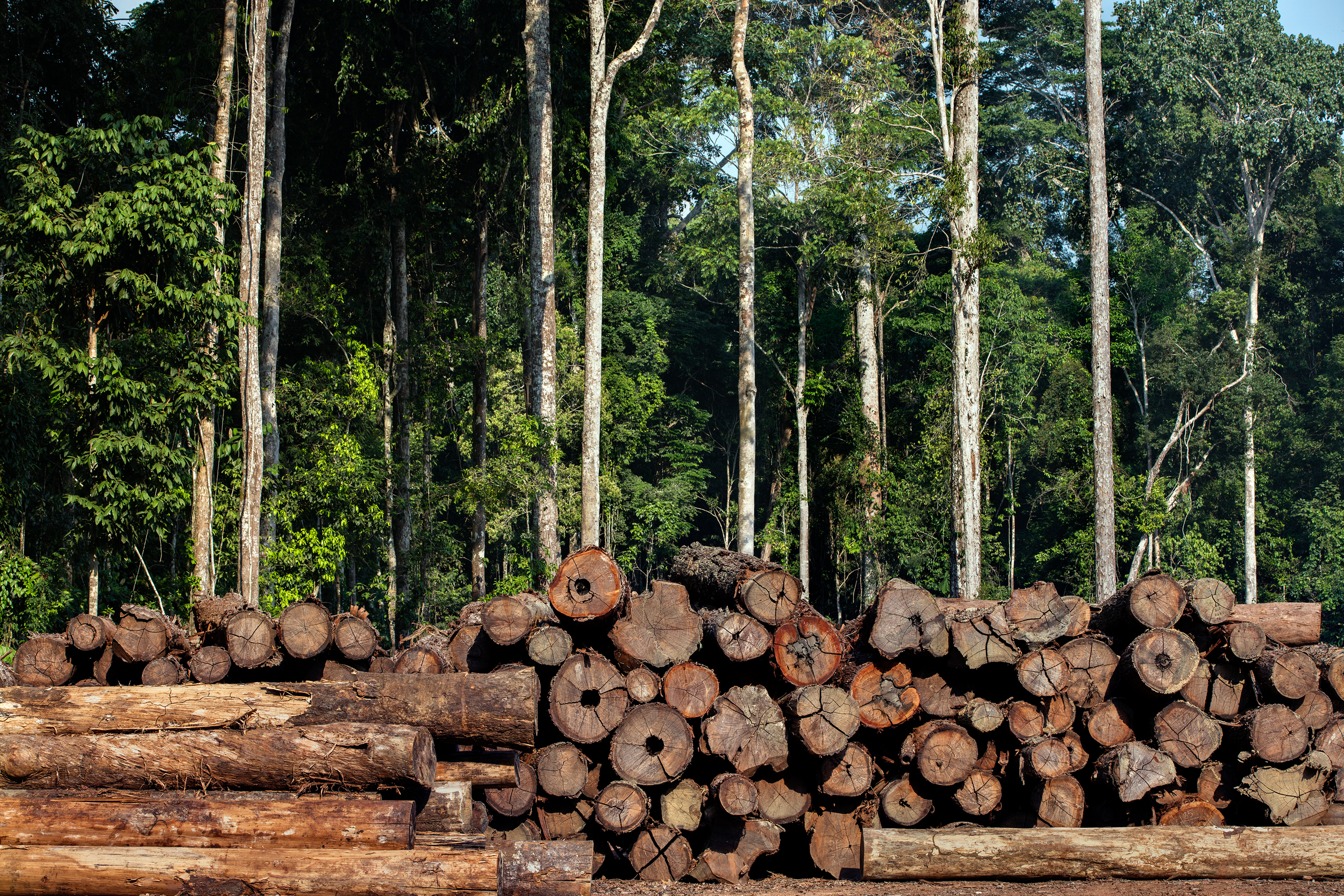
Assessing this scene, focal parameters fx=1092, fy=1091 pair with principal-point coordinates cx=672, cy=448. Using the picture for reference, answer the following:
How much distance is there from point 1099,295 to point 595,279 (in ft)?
28.1

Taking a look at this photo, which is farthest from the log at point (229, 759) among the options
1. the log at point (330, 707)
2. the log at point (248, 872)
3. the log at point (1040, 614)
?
the log at point (1040, 614)

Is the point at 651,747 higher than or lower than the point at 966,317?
lower

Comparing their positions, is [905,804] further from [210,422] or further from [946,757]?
[210,422]

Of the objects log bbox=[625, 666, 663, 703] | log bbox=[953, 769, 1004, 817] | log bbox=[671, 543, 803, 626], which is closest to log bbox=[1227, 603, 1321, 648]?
log bbox=[953, 769, 1004, 817]

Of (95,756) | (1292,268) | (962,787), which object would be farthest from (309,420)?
(1292,268)

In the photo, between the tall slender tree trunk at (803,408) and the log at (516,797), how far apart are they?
24.8m

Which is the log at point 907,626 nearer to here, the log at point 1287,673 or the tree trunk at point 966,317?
the log at point 1287,673

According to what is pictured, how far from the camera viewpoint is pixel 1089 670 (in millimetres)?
8367

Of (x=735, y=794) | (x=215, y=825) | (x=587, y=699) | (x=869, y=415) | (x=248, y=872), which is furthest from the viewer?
(x=869, y=415)

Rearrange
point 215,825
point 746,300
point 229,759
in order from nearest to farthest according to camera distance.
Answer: point 215,825
point 229,759
point 746,300

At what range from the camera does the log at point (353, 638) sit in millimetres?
8875

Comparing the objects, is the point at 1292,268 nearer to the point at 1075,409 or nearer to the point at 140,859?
the point at 1075,409

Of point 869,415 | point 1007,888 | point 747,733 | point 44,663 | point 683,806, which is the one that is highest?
point 869,415

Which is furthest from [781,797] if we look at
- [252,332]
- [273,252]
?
[273,252]
